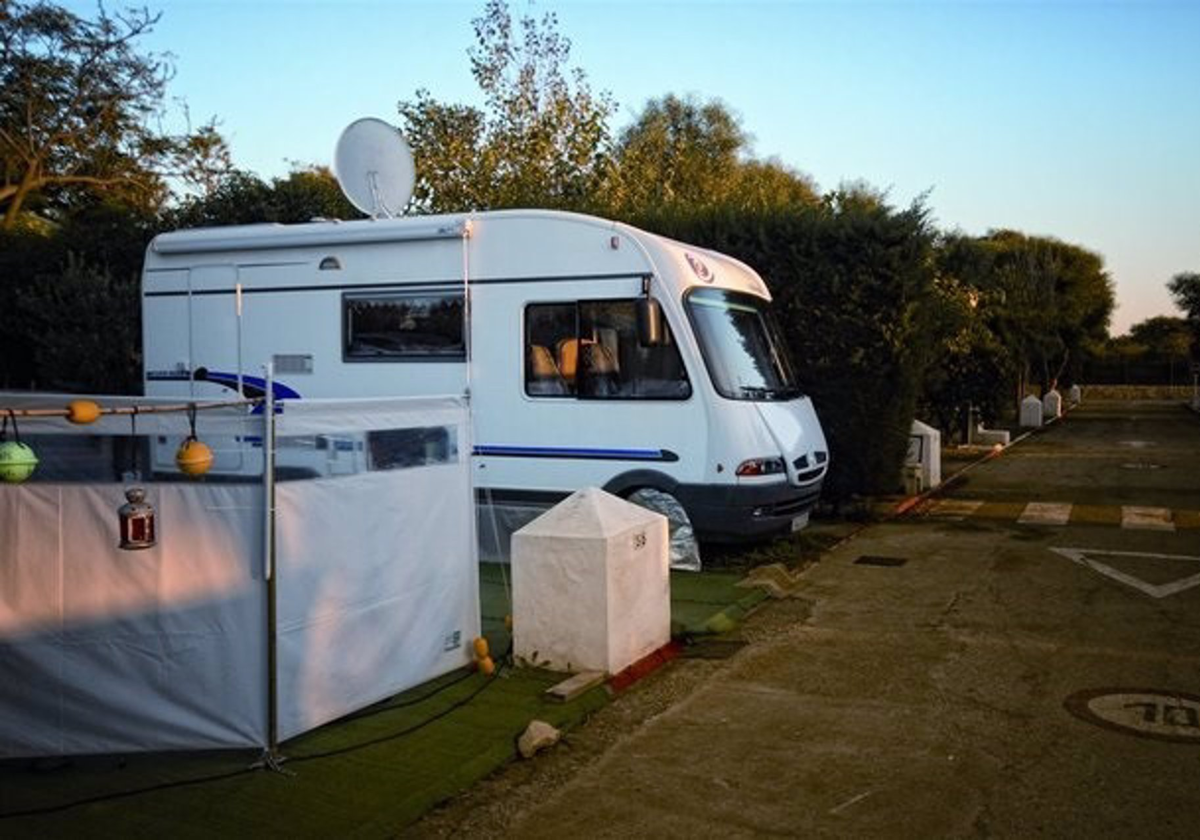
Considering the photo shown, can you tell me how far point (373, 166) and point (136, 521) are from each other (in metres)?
7.40

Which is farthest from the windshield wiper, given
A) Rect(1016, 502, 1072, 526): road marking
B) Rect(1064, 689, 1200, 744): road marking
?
Rect(1016, 502, 1072, 526): road marking

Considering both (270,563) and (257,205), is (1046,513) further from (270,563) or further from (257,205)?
(257,205)

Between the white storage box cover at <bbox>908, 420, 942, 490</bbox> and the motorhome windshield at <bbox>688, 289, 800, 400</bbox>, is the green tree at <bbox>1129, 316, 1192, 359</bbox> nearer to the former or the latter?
the white storage box cover at <bbox>908, 420, 942, 490</bbox>

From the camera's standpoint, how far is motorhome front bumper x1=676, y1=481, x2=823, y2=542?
948 cm

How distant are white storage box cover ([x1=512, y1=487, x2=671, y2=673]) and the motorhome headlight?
2.53 m

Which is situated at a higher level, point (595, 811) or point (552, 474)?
point (552, 474)

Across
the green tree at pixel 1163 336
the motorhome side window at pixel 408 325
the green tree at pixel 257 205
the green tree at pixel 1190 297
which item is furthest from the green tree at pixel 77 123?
the green tree at pixel 1163 336

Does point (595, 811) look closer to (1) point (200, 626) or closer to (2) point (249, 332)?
(1) point (200, 626)

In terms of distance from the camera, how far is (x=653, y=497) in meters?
9.74

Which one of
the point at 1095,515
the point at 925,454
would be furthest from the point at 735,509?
the point at 925,454

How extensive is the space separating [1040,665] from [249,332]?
8.01 metres

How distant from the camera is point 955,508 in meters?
15.0

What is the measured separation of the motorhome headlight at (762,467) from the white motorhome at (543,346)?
0.6 inches

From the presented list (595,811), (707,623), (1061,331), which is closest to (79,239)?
(707,623)
